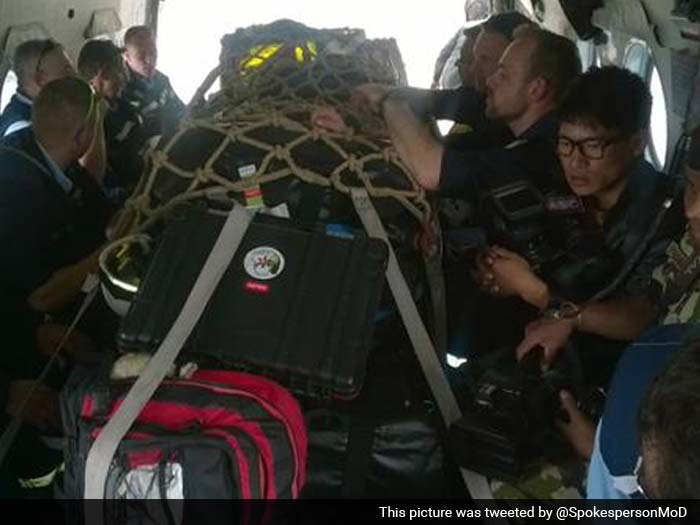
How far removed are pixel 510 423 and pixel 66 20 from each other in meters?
4.41

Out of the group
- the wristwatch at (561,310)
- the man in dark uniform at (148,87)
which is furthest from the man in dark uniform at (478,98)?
the man in dark uniform at (148,87)

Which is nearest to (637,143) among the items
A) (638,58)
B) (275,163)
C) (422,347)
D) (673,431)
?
(422,347)

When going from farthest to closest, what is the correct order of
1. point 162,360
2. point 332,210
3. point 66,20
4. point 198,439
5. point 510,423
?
point 66,20 < point 332,210 < point 510,423 < point 162,360 < point 198,439

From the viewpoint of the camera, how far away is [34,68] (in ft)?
11.9

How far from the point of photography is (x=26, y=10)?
14.2ft

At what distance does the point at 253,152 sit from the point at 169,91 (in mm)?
3348

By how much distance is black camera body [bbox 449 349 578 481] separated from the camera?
5.67 feet

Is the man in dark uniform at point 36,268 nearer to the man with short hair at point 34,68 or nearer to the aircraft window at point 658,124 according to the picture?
the man with short hair at point 34,68

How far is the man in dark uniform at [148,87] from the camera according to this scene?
437 cm

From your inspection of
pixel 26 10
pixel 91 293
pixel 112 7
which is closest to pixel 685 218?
pixel 91 293

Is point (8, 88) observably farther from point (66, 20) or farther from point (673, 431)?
point (673, 431)

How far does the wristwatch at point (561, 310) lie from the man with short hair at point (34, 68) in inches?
102

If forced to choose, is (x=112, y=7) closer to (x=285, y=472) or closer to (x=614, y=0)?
(x=614, y=0)

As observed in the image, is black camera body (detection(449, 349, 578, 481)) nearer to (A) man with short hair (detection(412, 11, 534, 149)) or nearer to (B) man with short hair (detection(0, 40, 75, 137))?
(A) man with short hair (detection(412, 11, 534, 149))
